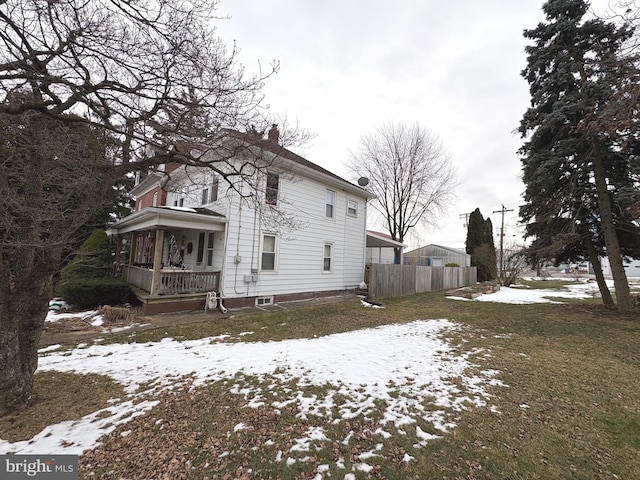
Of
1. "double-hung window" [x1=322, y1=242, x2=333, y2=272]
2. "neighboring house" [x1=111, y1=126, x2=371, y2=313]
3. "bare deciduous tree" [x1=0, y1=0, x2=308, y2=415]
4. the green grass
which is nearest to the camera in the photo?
the green grass

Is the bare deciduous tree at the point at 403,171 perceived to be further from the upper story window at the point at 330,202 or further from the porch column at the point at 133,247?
the porch column at the point at 133,247

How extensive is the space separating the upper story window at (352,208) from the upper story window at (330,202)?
1.16 metres

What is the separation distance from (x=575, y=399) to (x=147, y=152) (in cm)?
713

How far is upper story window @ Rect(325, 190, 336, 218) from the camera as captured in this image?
12627 millimetres

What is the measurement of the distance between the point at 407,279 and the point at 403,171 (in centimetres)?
994

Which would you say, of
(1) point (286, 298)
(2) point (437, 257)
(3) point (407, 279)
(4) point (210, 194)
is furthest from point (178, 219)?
(2) point (437, 257)

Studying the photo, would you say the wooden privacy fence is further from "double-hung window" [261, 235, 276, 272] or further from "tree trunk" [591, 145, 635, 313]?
"tree trunk" [591, 145, 635, 313]

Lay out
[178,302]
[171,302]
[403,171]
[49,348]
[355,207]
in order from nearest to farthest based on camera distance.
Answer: [49,348]
[171,302]
[178,302]
[355,207]
[403,171]

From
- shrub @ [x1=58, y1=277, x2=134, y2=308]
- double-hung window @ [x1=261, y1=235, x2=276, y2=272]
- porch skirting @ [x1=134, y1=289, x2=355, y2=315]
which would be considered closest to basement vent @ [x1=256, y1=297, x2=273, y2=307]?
porch skirting @ [x1=134, y1=289, x2=355, y2=315]

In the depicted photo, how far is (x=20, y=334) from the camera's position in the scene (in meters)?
3.19

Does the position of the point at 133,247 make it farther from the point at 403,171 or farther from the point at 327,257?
the point at 403,171

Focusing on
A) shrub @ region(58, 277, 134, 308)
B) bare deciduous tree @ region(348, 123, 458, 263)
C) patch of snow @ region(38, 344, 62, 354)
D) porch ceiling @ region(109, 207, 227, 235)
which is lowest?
patch of snow @ region(38, 344, 62, 354)

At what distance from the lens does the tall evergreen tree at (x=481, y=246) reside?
23859mm

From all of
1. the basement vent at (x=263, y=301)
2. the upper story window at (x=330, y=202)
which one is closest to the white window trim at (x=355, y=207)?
the upper story window at (x=330, y=202)
